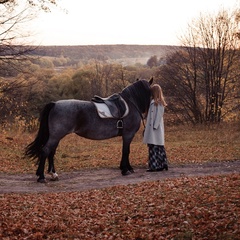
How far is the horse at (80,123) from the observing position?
10.6 meters

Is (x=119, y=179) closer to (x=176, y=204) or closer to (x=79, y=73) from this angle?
(x=176, y=204)

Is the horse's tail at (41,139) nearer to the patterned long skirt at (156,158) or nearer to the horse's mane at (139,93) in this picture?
the horse's mane at (139,93)

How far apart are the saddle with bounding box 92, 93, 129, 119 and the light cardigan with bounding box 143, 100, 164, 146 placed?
0.73m

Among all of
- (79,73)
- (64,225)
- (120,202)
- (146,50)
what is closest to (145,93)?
(120,202)

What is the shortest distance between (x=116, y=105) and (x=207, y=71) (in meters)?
18.0

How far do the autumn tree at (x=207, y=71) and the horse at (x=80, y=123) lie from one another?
1556 centimetres

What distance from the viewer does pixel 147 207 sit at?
25.2 ft

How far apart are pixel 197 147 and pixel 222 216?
34.3 ft

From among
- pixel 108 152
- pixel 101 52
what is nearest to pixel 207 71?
pixel 108 152

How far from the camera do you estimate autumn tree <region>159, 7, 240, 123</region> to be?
27.1m

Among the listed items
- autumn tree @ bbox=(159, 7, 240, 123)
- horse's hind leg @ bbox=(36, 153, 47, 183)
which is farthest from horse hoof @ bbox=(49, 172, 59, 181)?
autumn tree @ bbox=(159, 7, 240, 123)

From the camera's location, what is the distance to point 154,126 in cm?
1146

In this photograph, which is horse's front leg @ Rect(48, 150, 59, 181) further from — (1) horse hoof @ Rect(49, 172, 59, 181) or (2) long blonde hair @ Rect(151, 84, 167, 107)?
(2) long blonde hair @ Rect(151, 84, 167, 107)

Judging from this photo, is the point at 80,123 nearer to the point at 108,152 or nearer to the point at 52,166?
the point at 52,166
